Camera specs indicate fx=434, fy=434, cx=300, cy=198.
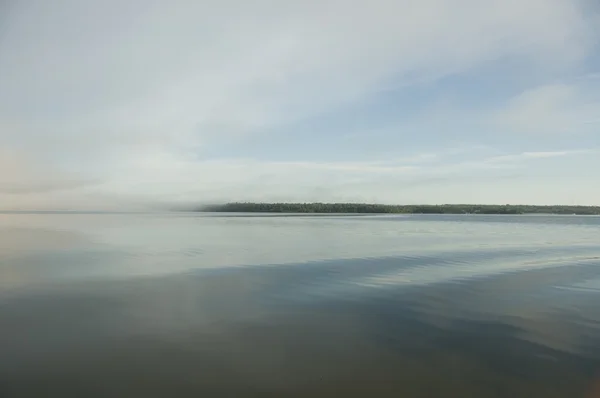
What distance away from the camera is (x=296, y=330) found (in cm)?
894

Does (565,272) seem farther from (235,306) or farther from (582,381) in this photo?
(235,306)

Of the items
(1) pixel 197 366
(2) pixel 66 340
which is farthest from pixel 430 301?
(2) pixel 66 340

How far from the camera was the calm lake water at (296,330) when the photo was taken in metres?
6.57

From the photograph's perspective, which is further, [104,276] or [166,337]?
[104,276]

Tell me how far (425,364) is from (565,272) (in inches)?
479

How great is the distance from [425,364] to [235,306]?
17.1ft

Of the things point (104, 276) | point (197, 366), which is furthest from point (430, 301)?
point (104, 276)

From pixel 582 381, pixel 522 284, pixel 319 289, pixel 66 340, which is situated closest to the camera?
pixel 582 381

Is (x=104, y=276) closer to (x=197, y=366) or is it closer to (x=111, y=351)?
(x=111, y=351)

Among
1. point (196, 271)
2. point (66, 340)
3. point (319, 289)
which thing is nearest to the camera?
point (66, 340)

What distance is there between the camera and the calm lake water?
21.6 feet

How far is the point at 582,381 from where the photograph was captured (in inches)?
265

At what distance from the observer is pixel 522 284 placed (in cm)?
1401

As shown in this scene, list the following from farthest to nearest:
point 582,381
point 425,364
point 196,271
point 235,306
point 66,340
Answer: point 196,271 → point 235,306 → point 66,340 → point 425,364 → point 582,381
